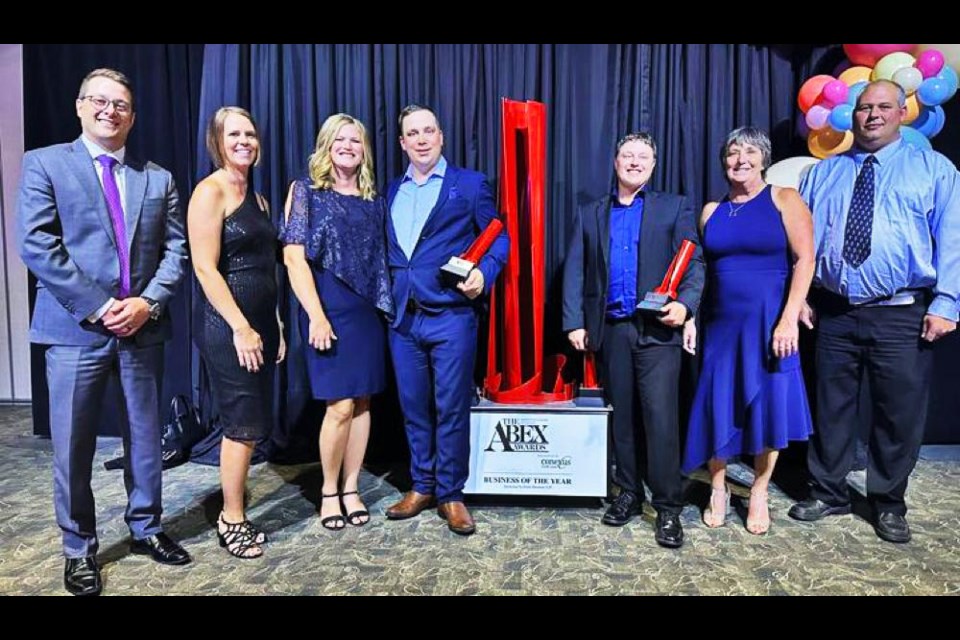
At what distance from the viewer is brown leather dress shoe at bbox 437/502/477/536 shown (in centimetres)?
223

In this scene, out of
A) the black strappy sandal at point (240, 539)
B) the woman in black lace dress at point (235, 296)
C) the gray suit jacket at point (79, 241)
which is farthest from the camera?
the black strappy sandal at point (240, 539)

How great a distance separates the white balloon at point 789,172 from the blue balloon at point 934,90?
0.42 metres

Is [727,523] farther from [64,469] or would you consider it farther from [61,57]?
[61,57]

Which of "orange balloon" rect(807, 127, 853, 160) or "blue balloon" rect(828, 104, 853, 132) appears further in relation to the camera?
"orange balloon" rect(807, 127, 853, 160)

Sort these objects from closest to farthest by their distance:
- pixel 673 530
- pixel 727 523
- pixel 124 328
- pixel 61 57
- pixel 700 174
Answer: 1. pixel 124 328
2. pixel 673 530
3. pixel 727 523
4. pixel 700 174
5. pixel 61 57

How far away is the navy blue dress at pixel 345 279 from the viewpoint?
2113 mm

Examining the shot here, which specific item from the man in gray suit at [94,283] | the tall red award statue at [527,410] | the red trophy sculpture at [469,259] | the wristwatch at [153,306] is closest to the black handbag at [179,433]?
the man in gray suit at [94,283]

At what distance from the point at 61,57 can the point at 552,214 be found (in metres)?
2.49

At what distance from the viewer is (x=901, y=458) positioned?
7.50 ft

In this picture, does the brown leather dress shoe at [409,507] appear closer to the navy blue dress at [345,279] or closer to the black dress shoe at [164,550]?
the navy blue dress at [345,279]

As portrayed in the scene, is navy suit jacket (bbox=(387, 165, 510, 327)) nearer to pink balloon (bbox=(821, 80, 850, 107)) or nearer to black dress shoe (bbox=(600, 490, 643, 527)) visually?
black dress shoe (bbox=(600, 490, 643, 527))

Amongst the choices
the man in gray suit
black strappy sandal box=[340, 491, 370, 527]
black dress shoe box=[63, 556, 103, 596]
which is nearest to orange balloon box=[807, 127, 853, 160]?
black strappy sandal box=[340, 491, 370, 527]

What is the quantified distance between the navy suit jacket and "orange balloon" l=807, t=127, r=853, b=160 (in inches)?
58.0

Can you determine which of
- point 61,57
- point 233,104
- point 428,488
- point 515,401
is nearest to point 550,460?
point 515,401
